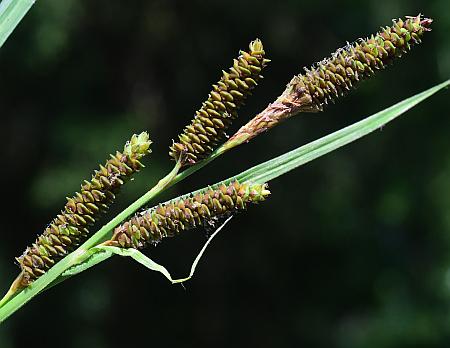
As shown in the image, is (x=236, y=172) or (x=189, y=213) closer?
(x=189, y=213)

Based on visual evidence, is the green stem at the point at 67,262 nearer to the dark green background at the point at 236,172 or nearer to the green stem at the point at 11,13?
the green stem at the point at 11,13

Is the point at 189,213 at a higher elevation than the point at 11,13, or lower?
lower

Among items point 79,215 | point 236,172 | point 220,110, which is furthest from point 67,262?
point 236,172

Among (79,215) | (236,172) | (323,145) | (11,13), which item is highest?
(11,13)

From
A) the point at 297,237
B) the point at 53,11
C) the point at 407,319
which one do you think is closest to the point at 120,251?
the point at 53,11

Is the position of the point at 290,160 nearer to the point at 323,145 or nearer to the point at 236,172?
the point at 323,145

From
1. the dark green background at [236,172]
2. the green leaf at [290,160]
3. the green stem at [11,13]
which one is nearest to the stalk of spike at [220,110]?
the green leaf at [290,160]

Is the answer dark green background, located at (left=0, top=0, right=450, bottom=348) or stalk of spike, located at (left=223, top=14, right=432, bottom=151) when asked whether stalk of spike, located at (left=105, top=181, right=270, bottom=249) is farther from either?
dark green background, located at (left=0, top=0, right=450, bottom=348)
